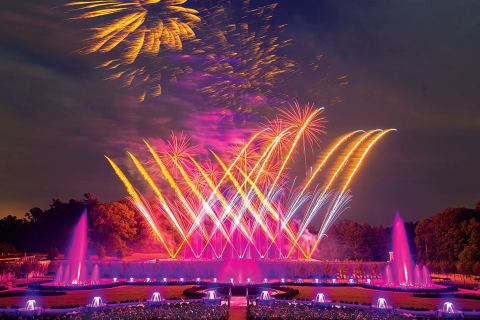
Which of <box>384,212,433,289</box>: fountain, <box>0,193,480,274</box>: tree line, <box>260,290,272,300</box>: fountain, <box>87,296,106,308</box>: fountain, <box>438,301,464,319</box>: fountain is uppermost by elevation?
<box>0,193,480,274</box>: tree line

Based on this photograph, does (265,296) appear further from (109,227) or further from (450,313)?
(109,227)

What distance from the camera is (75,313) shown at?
2519 centimetres

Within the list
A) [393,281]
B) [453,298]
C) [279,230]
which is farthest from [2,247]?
[453,298]

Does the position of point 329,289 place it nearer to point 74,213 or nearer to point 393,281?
point 393,281

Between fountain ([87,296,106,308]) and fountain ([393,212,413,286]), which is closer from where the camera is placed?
fountain ([87,296,106,308])

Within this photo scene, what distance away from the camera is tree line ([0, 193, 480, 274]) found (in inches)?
2095

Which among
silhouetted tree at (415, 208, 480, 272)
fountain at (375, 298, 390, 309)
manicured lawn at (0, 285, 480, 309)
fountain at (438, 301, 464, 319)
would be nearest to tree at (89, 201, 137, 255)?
manicured lawn at (0, 285, 480, 309)

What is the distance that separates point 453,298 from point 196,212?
2612 cm

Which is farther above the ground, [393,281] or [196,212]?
[196,212]

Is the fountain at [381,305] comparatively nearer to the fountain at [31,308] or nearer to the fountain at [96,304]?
the fountain at [96,304]

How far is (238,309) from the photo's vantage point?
1054 inches

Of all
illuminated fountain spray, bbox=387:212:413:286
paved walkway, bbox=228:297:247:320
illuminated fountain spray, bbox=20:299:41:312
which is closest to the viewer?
paved walkway, bbox=228:297:247:320

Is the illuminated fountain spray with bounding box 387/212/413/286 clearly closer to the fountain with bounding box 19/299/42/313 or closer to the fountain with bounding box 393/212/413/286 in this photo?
the fountain with bounding box 393/212/413/286

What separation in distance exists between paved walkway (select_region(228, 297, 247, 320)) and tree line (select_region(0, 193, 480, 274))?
2914cm
